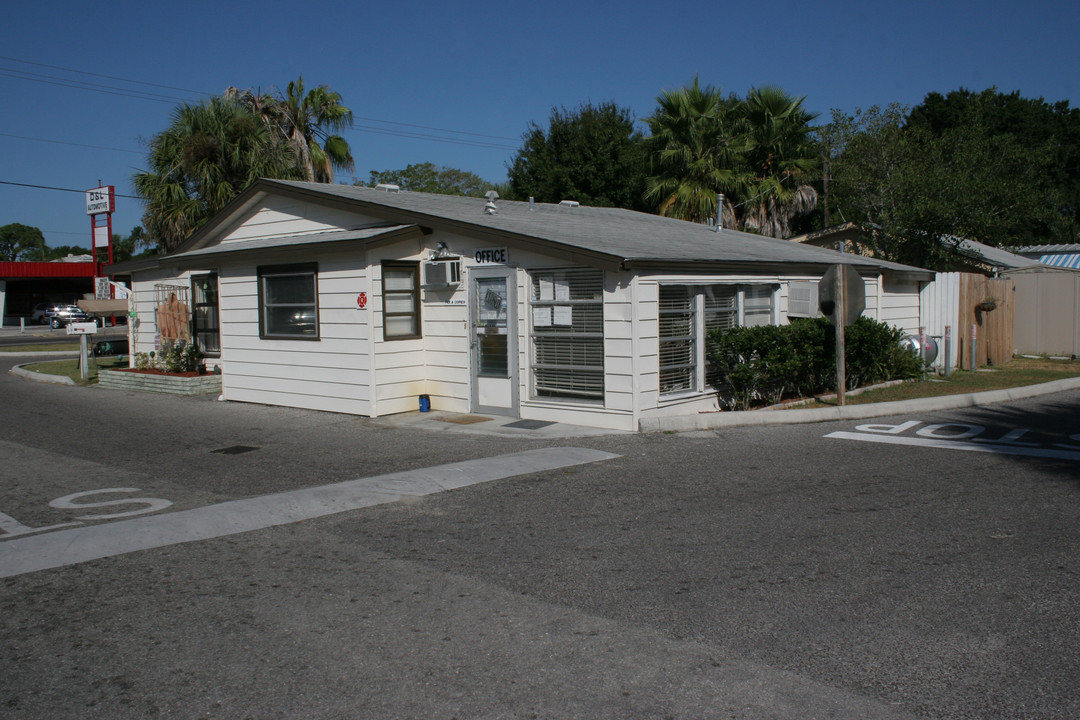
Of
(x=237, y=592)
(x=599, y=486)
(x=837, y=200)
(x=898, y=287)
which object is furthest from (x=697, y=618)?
(x=837, y=200)

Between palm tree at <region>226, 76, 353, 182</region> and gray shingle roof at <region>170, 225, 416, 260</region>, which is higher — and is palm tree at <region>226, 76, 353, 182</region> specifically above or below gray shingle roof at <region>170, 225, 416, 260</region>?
above

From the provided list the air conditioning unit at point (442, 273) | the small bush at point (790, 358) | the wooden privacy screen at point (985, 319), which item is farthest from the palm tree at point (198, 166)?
the wooden privacy screen at point (985, 319)

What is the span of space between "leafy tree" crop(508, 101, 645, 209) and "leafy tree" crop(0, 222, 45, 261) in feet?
335

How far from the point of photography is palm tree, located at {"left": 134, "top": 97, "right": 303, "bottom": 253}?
2353cm

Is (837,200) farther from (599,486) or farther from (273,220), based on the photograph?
(599,486)

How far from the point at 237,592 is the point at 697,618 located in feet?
9.13

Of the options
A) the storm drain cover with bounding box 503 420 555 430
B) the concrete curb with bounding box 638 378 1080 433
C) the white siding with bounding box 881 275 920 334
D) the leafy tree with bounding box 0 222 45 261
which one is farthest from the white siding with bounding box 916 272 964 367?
the leafy tree with bounding box 0 222 45 261

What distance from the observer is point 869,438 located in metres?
10.1

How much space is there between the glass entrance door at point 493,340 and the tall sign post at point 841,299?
4.40m

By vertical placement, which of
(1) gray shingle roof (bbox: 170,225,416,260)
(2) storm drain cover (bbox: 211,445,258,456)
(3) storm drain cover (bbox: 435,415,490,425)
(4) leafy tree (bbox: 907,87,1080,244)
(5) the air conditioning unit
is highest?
(4) leafy tree (bbox: 907,87,1080,244)

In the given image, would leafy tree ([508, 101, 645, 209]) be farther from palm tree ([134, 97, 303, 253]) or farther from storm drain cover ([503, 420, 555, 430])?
storm drain cover ([503, 420, 555, 430])

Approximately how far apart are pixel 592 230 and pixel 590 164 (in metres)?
22.5

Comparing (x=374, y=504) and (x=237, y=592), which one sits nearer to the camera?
(x=237, y=592)

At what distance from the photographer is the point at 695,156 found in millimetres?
26141
